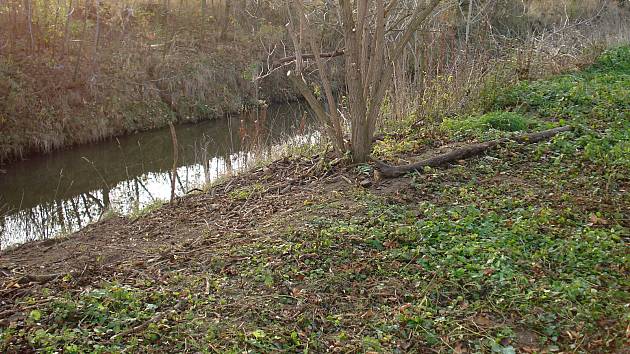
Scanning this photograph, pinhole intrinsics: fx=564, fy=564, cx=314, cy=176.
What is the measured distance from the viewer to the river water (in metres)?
9.31

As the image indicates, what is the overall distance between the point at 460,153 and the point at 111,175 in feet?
28.0

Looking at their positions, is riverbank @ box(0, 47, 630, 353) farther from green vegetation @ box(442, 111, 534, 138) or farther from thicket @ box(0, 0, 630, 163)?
thicket @ box(0, 0, 630, 163)

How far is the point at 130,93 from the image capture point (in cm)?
1591

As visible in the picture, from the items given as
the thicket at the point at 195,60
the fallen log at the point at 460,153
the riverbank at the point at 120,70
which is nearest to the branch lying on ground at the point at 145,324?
the fallen log at the point at 460,153

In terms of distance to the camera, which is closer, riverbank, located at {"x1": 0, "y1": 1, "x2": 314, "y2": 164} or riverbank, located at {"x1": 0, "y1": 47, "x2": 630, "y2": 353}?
riverbank, located at {"x1": 0, "y1": 47, "x2": 630, "y2": 353}

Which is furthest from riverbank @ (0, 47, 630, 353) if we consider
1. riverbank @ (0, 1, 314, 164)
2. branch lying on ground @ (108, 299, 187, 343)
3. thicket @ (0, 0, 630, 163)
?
riverbank @ (0, 1, 314, 164)

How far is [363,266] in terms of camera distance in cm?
410

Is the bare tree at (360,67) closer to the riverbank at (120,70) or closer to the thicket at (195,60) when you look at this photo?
the thicket at (195,60)

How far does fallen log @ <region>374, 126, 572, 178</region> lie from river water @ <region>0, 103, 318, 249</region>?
3607mm

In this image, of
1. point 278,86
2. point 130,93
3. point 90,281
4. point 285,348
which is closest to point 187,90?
point 130,93

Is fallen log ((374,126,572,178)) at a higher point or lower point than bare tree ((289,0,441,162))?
lower

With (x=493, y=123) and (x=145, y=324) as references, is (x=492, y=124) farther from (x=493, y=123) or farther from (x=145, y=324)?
(x=145, y=324)

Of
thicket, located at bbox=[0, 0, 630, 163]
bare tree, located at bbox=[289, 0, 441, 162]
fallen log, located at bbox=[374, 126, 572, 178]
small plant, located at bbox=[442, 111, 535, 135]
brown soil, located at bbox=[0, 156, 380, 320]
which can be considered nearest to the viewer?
brown soil, located at bbox=[0, 156, 380, 320]

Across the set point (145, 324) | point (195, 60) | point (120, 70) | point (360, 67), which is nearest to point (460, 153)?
point (360, 67)
